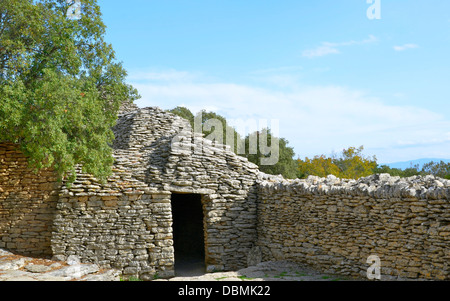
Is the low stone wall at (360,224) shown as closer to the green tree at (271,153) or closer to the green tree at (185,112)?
the green tree at (271,153)

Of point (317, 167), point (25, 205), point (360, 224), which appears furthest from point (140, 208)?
point (317, 167)

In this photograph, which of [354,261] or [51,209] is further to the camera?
[51,209]

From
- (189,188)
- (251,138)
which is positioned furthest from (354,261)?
(251,138)

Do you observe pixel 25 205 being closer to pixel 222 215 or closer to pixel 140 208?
pixel 140 208

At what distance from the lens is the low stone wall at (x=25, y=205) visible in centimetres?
1214

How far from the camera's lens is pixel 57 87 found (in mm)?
10484

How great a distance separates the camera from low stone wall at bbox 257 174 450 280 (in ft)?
28.0

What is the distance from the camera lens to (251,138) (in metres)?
31.9

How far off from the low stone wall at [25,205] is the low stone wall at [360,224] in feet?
23.1

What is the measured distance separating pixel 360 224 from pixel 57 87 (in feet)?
29.1

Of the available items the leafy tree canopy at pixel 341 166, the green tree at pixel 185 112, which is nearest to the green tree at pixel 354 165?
the leafy tree canopy at pixel 341 166

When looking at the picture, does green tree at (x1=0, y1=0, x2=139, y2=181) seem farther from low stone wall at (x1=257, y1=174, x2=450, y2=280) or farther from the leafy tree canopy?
the leafy tree canopy
